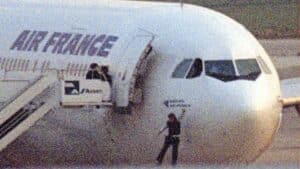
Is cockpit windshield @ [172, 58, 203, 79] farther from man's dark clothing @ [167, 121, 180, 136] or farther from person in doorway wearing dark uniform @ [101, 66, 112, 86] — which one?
person in doorway wearing dark uniform @ [101, 66, 112, 86]

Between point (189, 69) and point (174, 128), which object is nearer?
point (174, 128)

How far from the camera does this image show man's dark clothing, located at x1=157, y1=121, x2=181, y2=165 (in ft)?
83.8

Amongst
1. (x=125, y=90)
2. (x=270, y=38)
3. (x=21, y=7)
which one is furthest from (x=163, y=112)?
(x=270, y=38)

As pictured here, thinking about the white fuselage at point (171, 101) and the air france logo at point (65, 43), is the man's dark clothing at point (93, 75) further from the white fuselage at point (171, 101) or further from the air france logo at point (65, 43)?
the air france logo at point (65, 43)

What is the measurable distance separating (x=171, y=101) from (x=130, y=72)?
3.11 ft

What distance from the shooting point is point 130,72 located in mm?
25781

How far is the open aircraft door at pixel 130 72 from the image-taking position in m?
25.8

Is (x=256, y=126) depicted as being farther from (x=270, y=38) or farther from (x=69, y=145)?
(x=270, y=38)

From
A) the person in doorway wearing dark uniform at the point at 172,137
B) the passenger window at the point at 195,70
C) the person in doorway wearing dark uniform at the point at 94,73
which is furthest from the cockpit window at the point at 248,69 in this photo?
the person in doorway wearing dark uniform at the point at 94,73

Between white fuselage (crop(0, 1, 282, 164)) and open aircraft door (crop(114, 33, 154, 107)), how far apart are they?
14cm

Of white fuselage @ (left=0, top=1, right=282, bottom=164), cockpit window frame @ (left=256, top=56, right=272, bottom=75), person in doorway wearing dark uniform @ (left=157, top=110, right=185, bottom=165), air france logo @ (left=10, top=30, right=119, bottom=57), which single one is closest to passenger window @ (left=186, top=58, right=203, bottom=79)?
white fuselage @ (left=0, top=1, right=282, bottom=164)

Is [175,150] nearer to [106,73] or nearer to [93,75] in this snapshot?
[106,73]

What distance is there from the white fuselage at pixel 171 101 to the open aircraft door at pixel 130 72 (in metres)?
0.14

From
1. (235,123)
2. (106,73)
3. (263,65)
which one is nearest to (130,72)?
(106,73)
